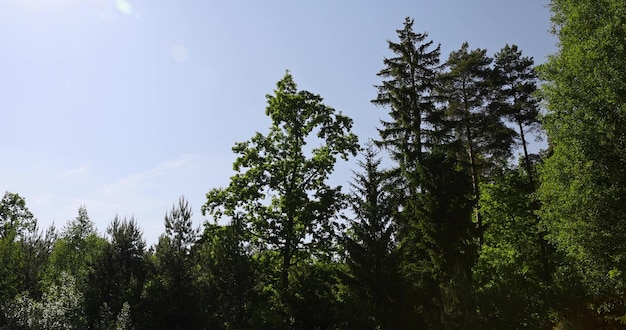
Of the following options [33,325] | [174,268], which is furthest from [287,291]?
[33,325]

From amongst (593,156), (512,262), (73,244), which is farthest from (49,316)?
(73,244)

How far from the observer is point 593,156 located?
54.2 feet

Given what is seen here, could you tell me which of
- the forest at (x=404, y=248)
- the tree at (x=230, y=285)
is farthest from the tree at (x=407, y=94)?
the tree at (x=230, y=285)

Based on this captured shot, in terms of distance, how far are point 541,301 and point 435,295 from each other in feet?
16.5

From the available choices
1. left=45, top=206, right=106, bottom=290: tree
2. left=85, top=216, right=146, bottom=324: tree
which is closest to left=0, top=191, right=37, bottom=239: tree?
left=45, top=206, right=106, bottom=290: tree

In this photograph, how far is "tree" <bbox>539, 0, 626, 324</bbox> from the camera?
635 inches

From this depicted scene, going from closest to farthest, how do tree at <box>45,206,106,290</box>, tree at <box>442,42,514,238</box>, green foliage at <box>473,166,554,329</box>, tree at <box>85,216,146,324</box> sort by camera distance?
1. green foliage at <box>473,166,554,329</box>
2. tree at <box>85,216,146,324</box>
3. tree at <box>442,42,514,238</box>
4. tree at <box>45,206,106,290</box>

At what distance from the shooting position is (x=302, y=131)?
85.8ft

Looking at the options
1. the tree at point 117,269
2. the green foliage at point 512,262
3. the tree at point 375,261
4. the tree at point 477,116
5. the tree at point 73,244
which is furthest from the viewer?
the tree at point 73,244

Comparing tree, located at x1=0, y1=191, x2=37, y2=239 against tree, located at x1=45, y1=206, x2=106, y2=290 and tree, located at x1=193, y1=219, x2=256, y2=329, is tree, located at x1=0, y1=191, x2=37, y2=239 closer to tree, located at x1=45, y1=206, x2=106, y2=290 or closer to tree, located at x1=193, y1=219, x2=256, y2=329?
tree, located at x1=45, y1=206, x2=106, y2=290

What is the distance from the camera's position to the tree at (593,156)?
16.1 meters

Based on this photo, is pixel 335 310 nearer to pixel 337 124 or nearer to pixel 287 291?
pixel 287 291

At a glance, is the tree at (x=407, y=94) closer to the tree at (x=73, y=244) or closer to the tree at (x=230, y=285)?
the tree at (x=230, y=285)

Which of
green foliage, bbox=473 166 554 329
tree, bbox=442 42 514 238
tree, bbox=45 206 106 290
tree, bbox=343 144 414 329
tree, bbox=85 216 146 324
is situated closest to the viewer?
tree, bbox=343 144 414 329
